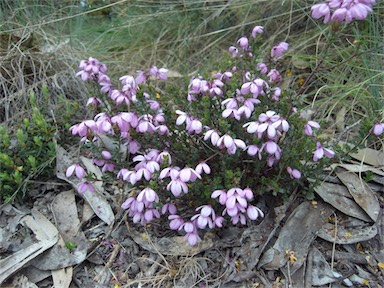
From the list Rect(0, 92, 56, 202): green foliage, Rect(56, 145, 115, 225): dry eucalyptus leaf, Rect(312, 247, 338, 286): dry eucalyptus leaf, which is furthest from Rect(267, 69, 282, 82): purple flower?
Rect(0, 92, 56, 202): green foliage

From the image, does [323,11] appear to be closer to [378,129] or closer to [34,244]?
[378,129]

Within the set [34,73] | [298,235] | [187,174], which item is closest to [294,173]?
[298,235]

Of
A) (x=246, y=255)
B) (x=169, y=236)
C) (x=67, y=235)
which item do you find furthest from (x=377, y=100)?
(x=67, y=235)

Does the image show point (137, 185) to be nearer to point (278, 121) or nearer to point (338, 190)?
point (278, 121)

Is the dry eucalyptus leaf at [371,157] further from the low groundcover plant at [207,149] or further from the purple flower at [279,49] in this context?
the purple flower at [279,49]

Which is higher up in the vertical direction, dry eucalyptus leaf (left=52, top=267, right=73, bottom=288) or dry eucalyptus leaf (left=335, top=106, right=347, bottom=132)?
dry eucalyptus leaf (left=335, top=106, right=347, bottom=132)

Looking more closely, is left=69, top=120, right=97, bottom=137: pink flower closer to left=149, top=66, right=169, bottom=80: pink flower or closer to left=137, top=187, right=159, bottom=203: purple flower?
left=137, top=187, right=159, bottom=203: purple flower
